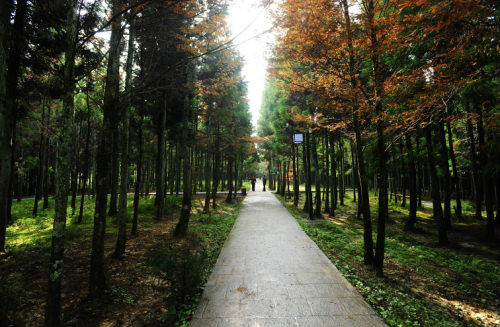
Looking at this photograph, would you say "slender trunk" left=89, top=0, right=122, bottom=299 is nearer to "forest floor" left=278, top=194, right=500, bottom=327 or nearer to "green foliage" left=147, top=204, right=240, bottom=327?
"green foliage" left=147, top=204, right=240, bottom=327

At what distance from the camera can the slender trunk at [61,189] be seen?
337cm

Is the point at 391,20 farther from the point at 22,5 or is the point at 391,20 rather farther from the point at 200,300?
the point at 22,5

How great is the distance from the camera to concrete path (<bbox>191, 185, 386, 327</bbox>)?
371 centimetres

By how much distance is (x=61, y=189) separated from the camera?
3416mm

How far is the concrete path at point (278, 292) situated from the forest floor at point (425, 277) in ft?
1.55

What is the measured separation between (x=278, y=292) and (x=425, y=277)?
13.9 feet

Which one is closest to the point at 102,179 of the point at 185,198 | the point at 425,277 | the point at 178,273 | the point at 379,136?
the point at 178,273

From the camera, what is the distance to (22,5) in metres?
6.21

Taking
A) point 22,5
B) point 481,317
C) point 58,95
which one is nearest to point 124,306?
point 481,317

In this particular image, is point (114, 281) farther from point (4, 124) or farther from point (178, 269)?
point (4, 124)

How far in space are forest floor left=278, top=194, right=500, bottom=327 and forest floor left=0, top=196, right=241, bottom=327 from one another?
3685 millimetres

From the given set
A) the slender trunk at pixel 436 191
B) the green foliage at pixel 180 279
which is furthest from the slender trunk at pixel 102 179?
the slender trunk at pixel 436 191

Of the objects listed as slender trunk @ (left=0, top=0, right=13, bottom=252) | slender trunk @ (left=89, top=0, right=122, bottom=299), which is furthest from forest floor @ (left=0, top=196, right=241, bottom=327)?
slender trunk @ (left=0, top=0, right=13, bottom=252)

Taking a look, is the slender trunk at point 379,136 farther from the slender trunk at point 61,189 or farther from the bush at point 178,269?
the slender trunk at point 61,189
